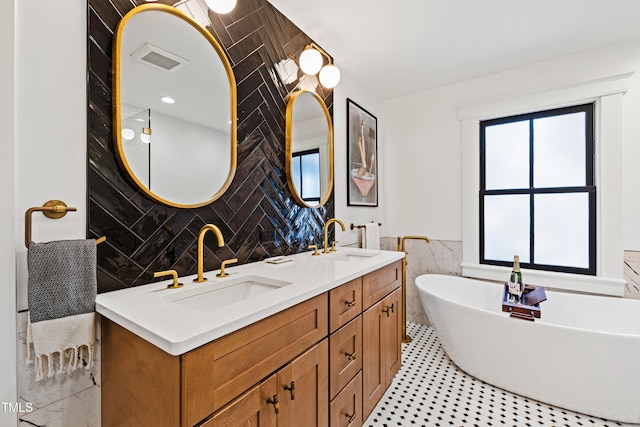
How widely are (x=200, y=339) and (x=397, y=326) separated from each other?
1.61m

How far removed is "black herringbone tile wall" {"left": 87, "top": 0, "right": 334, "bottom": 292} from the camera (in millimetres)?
1020

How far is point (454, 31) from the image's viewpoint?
2.03 m

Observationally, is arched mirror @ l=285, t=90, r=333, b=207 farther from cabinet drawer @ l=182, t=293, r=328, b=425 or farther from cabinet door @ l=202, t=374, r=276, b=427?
cabinet door @ l=202, t=374, r=276, b=427

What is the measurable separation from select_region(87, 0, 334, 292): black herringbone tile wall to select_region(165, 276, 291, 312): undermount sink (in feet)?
0.62

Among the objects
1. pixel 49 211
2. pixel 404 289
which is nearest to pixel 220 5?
pixel 49 211

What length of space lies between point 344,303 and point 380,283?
1.47ft

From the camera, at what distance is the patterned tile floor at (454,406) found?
1.61m

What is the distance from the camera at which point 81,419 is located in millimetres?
952

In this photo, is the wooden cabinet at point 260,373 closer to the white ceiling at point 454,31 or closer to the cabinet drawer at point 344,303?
the cabinet drawer at point 344,303

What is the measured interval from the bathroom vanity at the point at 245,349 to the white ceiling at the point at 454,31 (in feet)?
5.38

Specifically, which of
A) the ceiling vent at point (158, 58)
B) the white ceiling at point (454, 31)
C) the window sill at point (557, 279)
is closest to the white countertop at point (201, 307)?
the ceiling vent at point (158, 58)

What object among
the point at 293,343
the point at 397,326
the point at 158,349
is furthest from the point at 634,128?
the point at 158,349

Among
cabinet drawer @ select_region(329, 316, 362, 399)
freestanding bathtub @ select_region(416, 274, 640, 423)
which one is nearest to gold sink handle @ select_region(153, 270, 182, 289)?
cabinet drawer @ select_region(329, 316, 362, 399)

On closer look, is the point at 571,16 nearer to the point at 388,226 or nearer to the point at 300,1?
the point at 300,1
